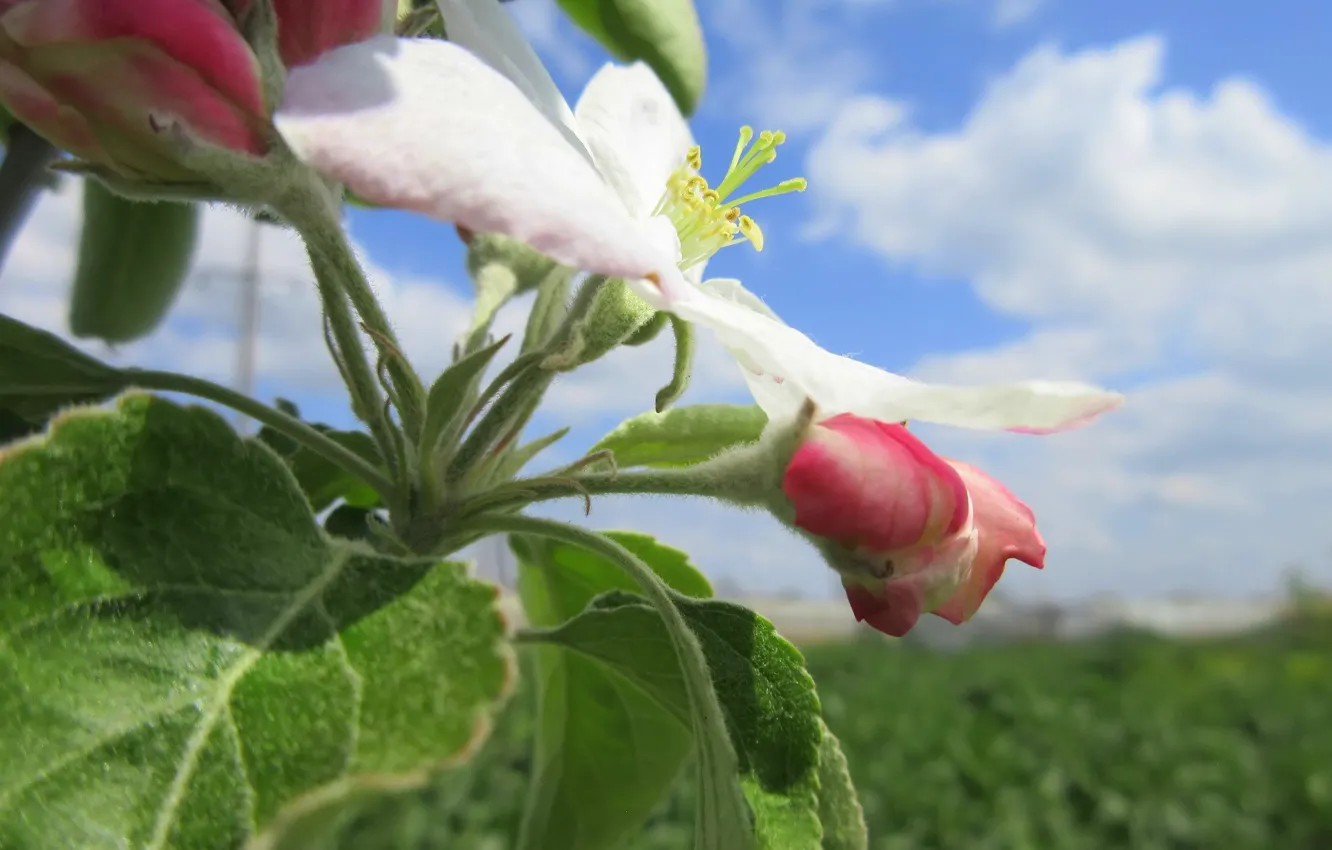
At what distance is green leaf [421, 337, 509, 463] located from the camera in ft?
1.46

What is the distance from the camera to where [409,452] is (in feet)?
1.72

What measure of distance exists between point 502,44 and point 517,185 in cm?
24

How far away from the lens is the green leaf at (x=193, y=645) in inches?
12.5

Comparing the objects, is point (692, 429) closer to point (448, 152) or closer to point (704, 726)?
point (704, 726)

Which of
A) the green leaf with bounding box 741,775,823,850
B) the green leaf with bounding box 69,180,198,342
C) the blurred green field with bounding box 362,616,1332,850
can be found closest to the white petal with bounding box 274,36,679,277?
the green leaf with bounding box 741,775,823,850

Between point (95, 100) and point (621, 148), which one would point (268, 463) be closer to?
point (95, 100)

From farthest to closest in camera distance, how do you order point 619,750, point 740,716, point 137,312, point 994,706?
1. point 994,706
2. point 137,312
3. point 619,750
4. point 740,716

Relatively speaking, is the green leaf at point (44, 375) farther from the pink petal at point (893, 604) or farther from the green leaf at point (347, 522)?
the pink petal at point (893, 604)

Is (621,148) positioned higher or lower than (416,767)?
higher

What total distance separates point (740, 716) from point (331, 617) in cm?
18

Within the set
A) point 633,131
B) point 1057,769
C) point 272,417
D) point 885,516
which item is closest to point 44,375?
point 272,417

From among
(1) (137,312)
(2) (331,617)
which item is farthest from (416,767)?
(1) (137,312)

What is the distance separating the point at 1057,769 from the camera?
425 centimetres

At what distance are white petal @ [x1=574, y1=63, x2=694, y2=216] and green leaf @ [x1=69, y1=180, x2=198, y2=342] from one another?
47cm
